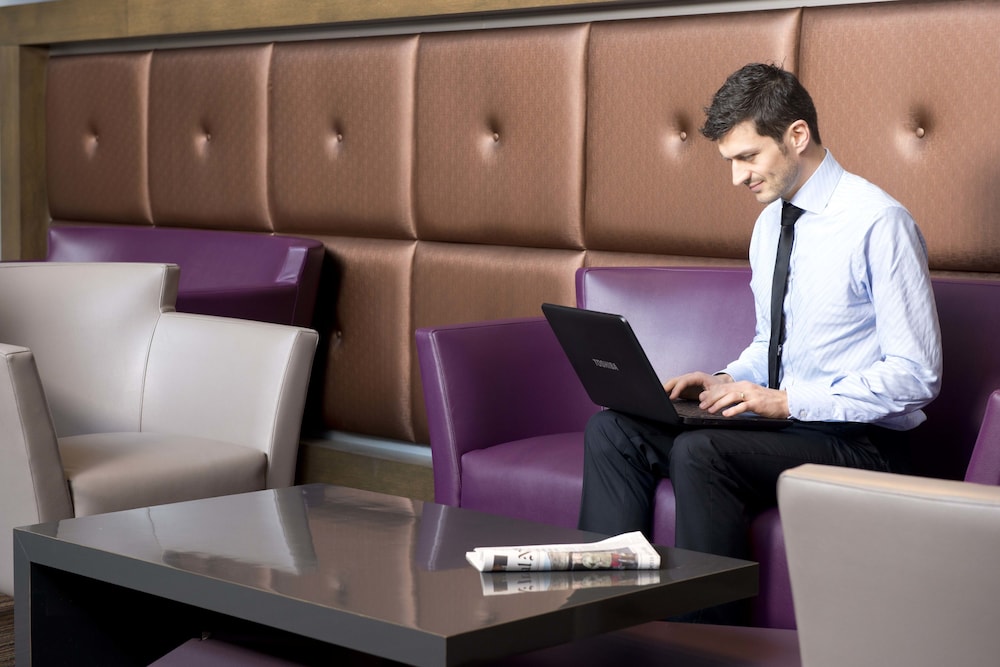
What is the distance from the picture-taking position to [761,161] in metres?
2.52

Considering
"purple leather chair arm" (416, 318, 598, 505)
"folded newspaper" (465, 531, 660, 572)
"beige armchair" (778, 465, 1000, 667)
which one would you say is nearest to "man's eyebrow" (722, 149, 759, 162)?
"purple leather chair arm" (416, 318, 598, 505)

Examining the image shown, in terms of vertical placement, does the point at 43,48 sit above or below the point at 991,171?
above

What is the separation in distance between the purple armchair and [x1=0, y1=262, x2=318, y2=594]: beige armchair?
1.23 feet

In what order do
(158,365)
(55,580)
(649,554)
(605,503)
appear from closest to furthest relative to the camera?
(649,554), (55,580), (605,503), (158,365)

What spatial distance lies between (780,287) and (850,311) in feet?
0.57

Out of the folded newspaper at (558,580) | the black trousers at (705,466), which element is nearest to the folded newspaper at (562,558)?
the folded newspaper at (558,580)

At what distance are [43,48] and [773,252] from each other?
140 inches

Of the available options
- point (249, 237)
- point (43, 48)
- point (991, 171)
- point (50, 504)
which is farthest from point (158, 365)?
point (43, 48)

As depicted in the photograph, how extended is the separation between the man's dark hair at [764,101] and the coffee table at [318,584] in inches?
36.9

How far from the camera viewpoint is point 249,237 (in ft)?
13.7

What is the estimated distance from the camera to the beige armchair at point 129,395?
8.51 feet

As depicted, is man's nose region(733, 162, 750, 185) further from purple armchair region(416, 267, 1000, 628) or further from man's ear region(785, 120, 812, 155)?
purple armchair region(416, 267, 1000, 628)

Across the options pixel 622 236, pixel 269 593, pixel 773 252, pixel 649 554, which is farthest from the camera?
pixel 622 236

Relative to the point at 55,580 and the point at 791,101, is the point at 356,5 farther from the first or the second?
the point at 55,580
